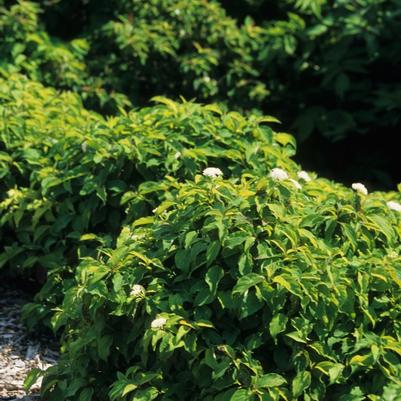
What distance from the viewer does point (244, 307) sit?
340 centimetres

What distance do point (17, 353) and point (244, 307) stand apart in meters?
1.54

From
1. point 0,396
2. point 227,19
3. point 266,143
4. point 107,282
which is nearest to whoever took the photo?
point 107,282

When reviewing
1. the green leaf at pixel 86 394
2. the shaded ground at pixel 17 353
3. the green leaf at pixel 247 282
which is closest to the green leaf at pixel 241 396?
the green leaf at pixel 247 282

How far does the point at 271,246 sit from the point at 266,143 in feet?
3.93

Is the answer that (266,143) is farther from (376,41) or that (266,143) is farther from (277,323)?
(376,41)

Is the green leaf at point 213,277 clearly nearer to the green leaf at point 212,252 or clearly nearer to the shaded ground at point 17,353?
the green leaf at point 212,252

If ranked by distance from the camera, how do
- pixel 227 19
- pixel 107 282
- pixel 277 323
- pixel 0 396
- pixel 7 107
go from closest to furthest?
pixel 277 323, pixel 107 282, pixel 0 396, pixel 7 107, pixel 227 19

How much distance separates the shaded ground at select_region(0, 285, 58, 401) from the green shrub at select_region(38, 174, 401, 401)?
1.88 ft

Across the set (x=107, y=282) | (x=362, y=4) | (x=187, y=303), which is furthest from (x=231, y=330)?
(x=362, y=4)

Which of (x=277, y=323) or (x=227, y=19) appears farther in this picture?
(x=227, y=19)

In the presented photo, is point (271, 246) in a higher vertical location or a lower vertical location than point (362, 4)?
higher

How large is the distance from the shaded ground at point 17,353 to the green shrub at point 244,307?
57 cm

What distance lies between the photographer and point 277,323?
11.0ft

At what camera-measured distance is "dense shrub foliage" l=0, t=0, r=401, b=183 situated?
651 centimetres
